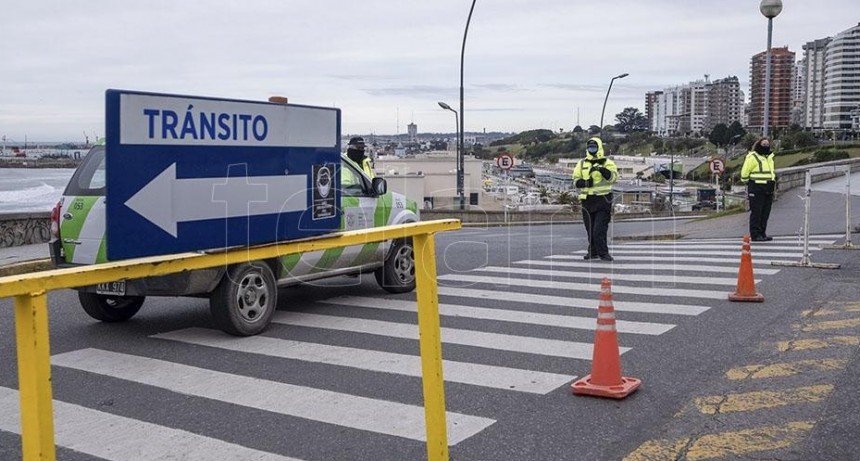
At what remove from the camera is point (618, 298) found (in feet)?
34.8

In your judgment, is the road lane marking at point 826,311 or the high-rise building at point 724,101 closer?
the road lane marking at point 826,311

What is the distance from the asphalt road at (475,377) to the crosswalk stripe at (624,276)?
0.15 m

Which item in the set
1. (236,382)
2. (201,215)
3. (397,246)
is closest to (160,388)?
(236,382)

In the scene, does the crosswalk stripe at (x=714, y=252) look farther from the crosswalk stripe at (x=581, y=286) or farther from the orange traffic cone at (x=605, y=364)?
the orange traffic cone at (x=605, y=364)

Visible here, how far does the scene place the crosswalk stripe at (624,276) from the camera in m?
11.8

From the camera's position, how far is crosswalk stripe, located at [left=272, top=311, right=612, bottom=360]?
7941 millimetres

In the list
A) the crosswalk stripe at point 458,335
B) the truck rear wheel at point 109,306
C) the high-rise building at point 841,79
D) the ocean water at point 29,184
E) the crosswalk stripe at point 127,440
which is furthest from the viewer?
the high-rise building at point 841,79

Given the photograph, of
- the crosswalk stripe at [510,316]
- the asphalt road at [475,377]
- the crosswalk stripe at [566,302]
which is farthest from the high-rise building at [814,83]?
the crosswalk stripe at [510,316]

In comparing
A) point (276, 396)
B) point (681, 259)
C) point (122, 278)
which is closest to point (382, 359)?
point (276, 396)

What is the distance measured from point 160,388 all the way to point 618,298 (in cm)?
579

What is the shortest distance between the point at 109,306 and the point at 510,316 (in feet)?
13.9

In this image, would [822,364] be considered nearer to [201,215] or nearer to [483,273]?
[201,215]

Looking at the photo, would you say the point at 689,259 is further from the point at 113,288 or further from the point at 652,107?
the point at 652,107

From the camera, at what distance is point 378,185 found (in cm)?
1049
